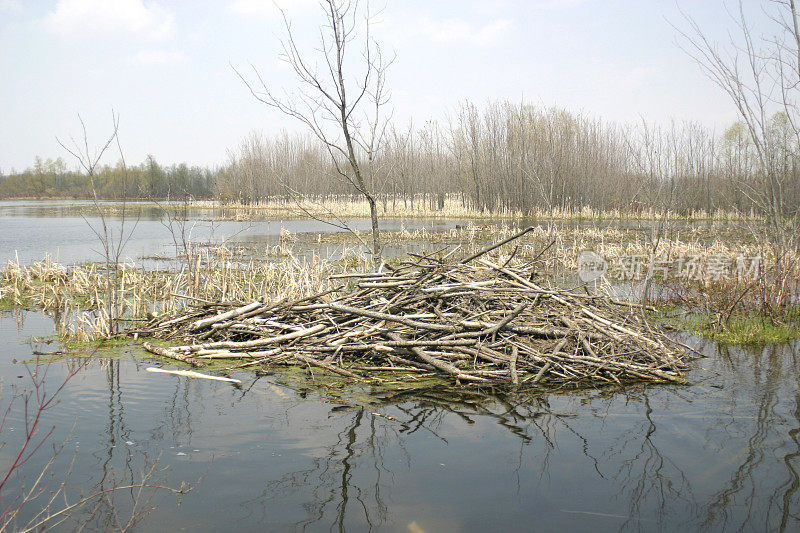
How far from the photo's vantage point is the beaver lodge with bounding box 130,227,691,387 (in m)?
5.24

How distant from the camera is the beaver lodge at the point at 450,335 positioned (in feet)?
17.2

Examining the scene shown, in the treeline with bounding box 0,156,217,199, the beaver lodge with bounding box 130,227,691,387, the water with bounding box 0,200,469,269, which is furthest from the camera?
the treeline with bounding box 0,156,217,199

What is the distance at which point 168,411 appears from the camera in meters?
4.66

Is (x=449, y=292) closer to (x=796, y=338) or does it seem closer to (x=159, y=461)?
(x=159, y=461)

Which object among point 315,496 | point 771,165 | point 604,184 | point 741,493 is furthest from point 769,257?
point 604,184

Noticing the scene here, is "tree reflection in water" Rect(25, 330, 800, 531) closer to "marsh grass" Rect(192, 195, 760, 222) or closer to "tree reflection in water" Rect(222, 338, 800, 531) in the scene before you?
"tree reflection in water" Rect(222, 338, 800, 531)

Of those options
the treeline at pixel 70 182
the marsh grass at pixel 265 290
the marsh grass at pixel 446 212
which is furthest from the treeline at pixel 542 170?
the treeline at pixel 70 182

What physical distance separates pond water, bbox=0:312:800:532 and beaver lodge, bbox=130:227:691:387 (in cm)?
28

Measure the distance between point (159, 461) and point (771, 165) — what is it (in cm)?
807

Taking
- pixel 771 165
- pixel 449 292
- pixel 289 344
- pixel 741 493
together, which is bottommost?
pixel 741 493

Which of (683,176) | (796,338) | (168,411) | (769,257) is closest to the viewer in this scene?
(168,411)

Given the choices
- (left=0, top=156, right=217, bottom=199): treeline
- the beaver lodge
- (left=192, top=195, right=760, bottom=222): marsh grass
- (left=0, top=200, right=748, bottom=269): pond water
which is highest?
(left=0, top=156, right=217, bottom=199): treeline

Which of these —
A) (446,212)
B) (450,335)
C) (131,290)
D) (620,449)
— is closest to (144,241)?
(131,290)

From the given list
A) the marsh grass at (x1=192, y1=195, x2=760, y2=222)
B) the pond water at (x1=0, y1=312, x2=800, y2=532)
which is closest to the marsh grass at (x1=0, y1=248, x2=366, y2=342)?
the pond water at (x1=0, y1=312, x2=800, y2=532)
